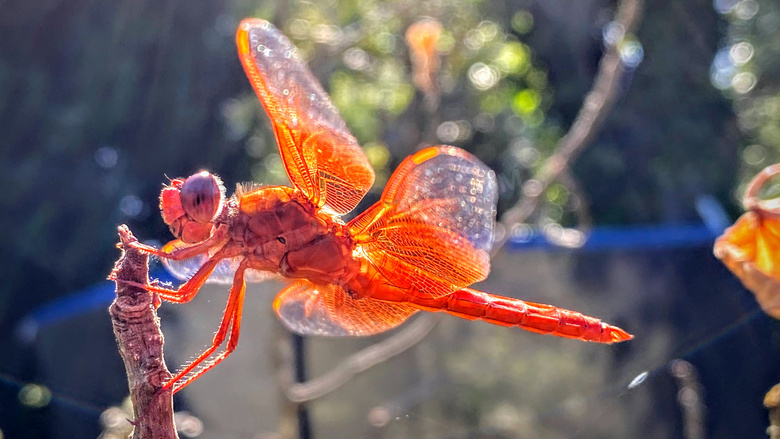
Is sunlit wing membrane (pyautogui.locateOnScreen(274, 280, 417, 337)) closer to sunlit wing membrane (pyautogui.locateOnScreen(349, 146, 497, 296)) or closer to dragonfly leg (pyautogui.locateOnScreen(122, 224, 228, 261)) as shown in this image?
sunlit wing membrane (pyautogui.locateOnScreen(349, 146, 497, 296))

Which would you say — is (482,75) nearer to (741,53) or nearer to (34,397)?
(741,53)

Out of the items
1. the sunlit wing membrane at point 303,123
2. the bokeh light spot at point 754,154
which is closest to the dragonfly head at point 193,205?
the sunlit wing membrane at point 303,123

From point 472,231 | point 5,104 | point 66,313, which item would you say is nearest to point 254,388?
point 66,313

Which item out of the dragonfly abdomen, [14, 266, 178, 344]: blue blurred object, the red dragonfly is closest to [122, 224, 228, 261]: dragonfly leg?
the red dragonfly

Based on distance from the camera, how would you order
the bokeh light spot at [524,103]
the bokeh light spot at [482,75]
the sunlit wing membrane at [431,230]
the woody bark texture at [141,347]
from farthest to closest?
the bokeh light spot at [524,103] → the bokeh light spot at [482,75] → the sunlit wing membrane at [431,230] → the woody bark texture at [141,347]

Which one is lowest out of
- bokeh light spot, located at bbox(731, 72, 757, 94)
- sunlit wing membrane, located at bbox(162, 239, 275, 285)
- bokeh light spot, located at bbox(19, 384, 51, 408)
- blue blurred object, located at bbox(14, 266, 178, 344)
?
blue blurred object, located at bbox(14, 266, 178, 344)

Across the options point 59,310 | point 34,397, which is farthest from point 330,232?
point 59,310

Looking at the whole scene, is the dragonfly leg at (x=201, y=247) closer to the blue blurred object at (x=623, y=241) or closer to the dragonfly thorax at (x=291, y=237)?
the dragonfly thorax at (x=291, y=237)
